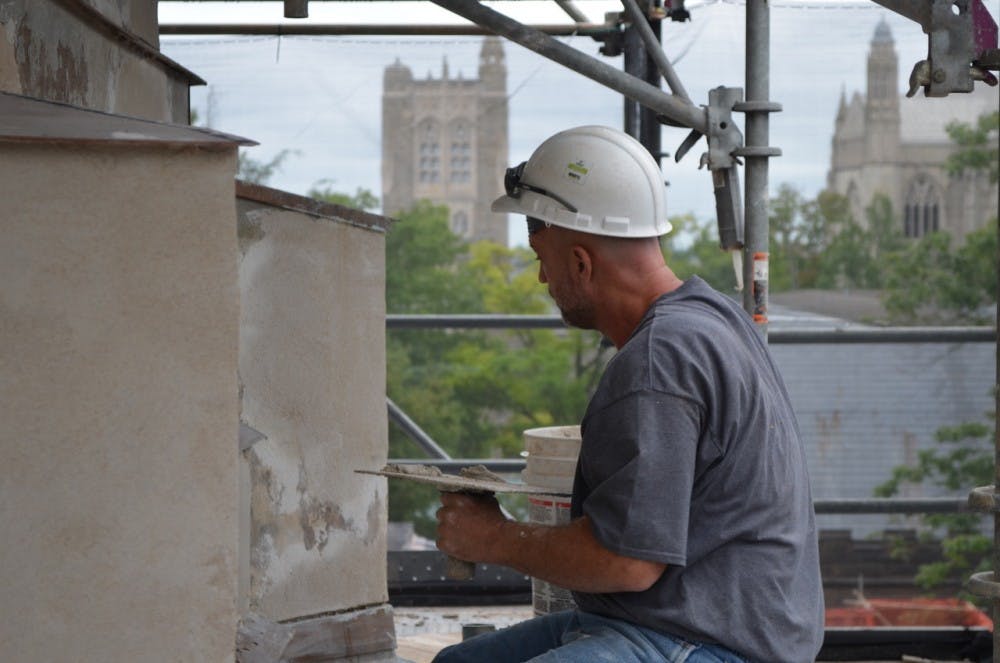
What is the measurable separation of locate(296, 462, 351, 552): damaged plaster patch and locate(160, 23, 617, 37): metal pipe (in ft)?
9.55

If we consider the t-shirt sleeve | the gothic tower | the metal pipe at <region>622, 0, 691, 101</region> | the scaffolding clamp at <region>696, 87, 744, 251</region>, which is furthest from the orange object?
the t-shirt sleeve

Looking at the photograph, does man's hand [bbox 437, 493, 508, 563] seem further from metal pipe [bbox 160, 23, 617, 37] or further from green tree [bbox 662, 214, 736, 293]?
green tree [bbox 662, 214, 736, 293]

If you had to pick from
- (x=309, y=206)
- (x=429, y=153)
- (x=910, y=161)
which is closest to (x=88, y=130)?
(x=309, y=206)

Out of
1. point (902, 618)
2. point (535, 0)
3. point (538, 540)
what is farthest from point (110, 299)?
point (902, 618)

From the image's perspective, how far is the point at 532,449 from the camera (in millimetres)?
4020

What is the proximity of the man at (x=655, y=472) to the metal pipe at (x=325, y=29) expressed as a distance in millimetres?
3380

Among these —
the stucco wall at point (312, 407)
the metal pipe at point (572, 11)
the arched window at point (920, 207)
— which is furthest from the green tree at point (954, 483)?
the arched window at point (920, 207)

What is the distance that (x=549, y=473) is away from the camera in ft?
13.0

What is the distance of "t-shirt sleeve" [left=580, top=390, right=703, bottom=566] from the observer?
210 centimetres

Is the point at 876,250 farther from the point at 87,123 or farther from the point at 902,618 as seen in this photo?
the point at 87,123

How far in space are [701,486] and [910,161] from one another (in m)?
30.2

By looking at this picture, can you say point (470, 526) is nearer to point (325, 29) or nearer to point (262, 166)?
point (325, 29)

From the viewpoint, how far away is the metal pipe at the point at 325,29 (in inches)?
225

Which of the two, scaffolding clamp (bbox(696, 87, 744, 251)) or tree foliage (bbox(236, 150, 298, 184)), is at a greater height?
tree foliage (bbox(236, 150, 298, 184))
